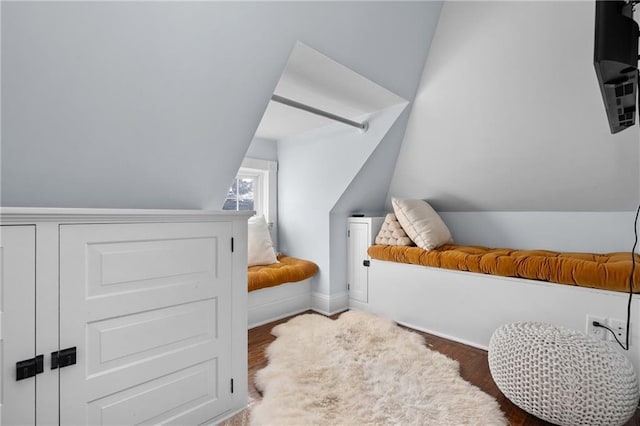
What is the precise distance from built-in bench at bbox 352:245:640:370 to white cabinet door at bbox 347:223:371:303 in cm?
8

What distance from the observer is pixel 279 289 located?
9.50 ft

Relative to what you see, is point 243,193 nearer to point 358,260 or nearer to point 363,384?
point 358,260

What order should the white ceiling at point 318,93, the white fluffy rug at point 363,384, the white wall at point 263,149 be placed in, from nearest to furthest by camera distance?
the white fluffy rug at point 363,384, the white ceiling at point 318,93, the white wall at point 263,149

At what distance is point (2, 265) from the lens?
0.94m

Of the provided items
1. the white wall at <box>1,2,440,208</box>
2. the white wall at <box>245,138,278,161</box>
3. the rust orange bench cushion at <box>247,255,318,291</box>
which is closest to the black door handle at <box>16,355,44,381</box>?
the white wall at <box>1,2,440,208</box>

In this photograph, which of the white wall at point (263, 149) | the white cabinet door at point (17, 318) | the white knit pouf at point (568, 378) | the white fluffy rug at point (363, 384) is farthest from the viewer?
the white wall at point (263, 149)

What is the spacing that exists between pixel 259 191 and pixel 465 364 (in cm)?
262

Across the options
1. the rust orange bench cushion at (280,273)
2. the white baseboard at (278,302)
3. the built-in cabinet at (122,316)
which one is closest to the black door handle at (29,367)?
the built-in cabinet at (122,316)

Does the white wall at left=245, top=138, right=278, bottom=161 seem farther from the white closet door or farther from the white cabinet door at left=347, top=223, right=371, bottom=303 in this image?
the white closet door

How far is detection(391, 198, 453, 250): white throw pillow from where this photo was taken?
271cm

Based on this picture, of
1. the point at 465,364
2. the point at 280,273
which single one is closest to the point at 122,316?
the point at 280,273

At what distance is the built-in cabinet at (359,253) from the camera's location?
309 cm

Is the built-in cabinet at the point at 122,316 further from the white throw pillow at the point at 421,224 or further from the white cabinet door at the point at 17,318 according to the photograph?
the white throw pillow at the point at 421,224

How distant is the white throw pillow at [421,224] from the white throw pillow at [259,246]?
133cm
